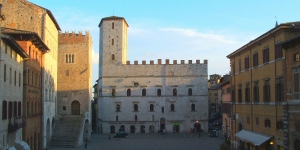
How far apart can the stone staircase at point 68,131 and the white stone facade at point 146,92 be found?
58.4ft

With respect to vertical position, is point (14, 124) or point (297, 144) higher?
point (14, 124)

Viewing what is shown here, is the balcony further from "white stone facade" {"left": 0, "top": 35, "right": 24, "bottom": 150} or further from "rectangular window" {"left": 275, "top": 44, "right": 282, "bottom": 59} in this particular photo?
"rectangular window" {"left": 275, "top": 44, "right": 282, "bottom": 59}

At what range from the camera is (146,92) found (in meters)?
60.0

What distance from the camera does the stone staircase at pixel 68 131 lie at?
122 feet

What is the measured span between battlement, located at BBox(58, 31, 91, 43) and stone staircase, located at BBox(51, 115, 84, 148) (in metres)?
9.30

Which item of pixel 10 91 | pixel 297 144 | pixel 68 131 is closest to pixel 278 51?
pixel 297 144

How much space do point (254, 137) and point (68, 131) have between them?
21.4 metres

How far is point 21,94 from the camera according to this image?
82.1ft

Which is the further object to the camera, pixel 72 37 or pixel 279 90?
pixel 72 37

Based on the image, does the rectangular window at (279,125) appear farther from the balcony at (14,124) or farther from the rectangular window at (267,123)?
the balcony at (14,124)

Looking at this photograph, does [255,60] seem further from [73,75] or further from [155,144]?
[73,75]

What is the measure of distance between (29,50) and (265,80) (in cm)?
1687

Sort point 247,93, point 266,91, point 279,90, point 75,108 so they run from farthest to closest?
1. point 75,108
2. point 247,93
3. point 266,91
4. point 279,90

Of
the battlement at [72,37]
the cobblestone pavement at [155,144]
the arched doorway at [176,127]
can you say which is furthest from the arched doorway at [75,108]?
the arched doorway at [176,127]
